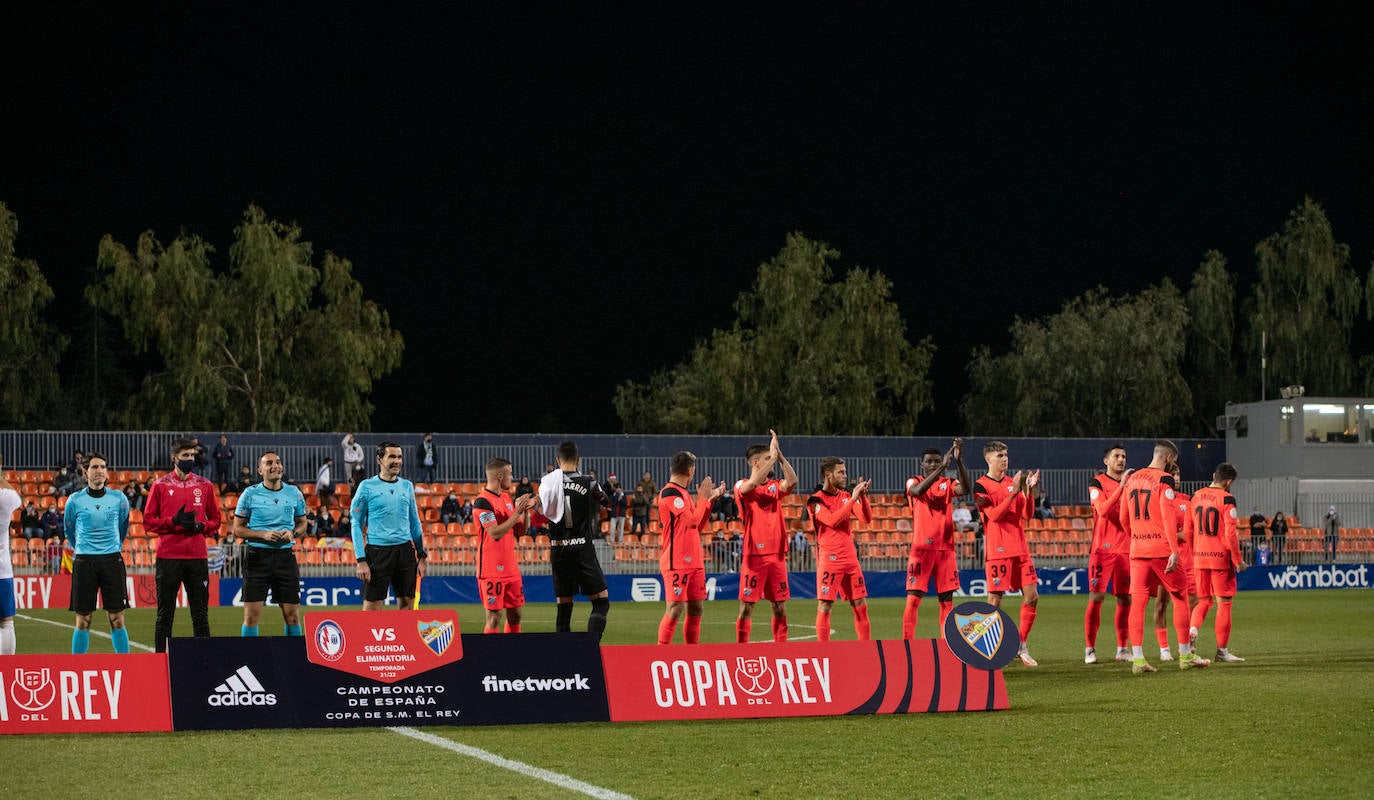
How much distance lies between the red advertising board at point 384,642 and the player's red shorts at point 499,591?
4391 millimetres

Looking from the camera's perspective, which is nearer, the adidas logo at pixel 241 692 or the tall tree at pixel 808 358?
the adidas logo at pixel 241 692

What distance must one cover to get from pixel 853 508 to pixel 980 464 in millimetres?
32181

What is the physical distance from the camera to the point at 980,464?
152 feet

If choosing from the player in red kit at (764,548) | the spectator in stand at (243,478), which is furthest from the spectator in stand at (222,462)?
the player in red kit at (764,548)

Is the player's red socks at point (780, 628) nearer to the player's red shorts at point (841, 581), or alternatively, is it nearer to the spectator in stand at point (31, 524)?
the player's red shorts at point (841, 581)

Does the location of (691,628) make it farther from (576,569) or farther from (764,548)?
(576,569)

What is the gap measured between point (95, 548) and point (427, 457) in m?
25.9

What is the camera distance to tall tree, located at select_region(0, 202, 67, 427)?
49.3 m

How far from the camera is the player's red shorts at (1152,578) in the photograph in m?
15.2

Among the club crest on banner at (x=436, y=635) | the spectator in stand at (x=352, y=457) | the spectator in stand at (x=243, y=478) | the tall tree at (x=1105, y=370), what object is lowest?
the club crest on banner at (x=436, y=635)

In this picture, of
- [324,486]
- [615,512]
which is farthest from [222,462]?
[615,512]

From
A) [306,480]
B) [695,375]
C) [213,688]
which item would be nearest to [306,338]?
[306,480]

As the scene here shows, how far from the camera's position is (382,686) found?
10.7 meters

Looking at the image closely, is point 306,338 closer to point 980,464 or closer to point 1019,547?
point 980,464
